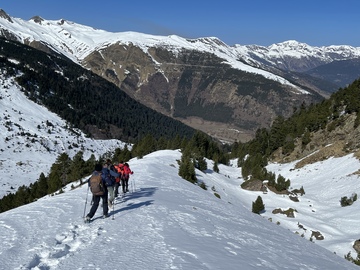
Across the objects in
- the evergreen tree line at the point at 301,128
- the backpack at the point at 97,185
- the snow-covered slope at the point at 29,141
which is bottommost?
the snow-covered slope at the point at 29,141

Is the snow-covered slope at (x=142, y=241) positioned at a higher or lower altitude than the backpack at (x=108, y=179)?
lower

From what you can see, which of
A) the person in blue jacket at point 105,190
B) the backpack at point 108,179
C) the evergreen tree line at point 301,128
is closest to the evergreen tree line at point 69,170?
the evergreen tree line at point 301,128

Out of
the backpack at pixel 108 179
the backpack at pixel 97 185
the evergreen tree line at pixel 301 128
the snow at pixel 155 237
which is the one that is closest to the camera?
the snow at pixel 155 237

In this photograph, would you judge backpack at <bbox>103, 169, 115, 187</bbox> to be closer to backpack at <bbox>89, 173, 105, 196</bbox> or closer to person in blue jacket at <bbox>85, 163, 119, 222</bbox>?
person in blue jacket at <bbox>85, 163, 119, 222</bbox>

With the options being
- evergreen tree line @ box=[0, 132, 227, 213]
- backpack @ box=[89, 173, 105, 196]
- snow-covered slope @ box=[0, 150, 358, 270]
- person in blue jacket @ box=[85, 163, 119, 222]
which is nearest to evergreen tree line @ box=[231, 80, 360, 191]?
evergreen tree line @ box=[0, 132, 227, 213]

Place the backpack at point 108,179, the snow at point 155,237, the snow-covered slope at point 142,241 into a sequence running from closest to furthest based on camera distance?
the snow-covered slope at point 142,241 → the snow at point 155,237 → the backpack at point 108,179

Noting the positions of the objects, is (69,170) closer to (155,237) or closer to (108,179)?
(108,179)

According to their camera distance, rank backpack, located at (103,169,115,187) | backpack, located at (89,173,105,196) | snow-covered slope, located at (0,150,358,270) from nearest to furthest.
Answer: snow-covered slope, located at (0,150,358,270) → backpack, located at (89,173,105,196) → backpack, located at (103,169,115,187)

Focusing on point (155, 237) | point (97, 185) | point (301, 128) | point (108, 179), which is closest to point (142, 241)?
point (155, 237)

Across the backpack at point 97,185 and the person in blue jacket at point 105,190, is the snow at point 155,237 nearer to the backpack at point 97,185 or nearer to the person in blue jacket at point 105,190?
the person in blue jacket at point 105,190

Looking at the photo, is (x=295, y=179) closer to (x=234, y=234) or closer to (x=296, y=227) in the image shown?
(x=296, y=227)

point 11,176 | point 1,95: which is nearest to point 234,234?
point 11,176

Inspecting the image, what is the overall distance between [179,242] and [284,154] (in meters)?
65.7

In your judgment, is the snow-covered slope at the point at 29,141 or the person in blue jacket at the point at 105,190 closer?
the person in blue jacket at the point at 105,190
